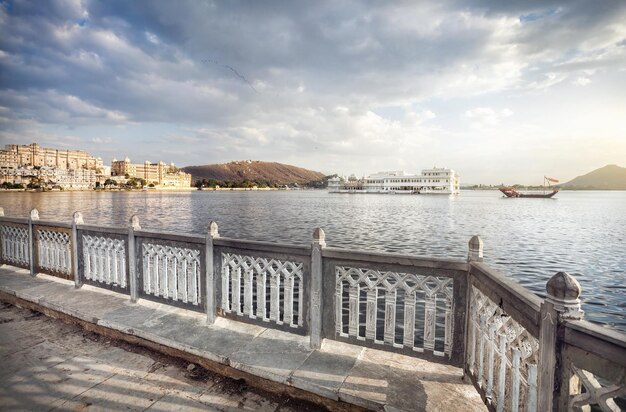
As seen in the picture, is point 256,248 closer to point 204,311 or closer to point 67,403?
point 204,311

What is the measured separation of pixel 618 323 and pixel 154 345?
15.2 metres


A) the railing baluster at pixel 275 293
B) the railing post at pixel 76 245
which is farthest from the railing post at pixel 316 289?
the railing post at pixel 76 245

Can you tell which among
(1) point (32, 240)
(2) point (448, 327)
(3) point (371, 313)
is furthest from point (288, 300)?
(1) point (32, 240)

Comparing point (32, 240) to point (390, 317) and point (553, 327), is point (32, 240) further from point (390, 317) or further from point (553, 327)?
point (553, 327)

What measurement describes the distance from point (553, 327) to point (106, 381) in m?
5.04

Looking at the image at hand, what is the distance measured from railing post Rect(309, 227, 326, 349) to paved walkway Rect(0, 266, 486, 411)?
22 cm

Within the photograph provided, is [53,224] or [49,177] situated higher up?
[49,177]

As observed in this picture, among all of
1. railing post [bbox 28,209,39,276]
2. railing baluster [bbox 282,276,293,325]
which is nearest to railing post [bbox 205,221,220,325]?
railing baluster [bbox 282,276,293,325]

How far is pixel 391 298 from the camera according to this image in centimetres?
431

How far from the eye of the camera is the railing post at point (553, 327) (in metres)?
2.06

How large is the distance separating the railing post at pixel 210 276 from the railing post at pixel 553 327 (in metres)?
4.69

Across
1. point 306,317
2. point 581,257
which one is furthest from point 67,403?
point 581,257

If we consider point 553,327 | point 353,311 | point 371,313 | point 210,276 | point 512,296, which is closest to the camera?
point 553,327

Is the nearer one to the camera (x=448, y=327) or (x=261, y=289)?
(x=448, y=327)
